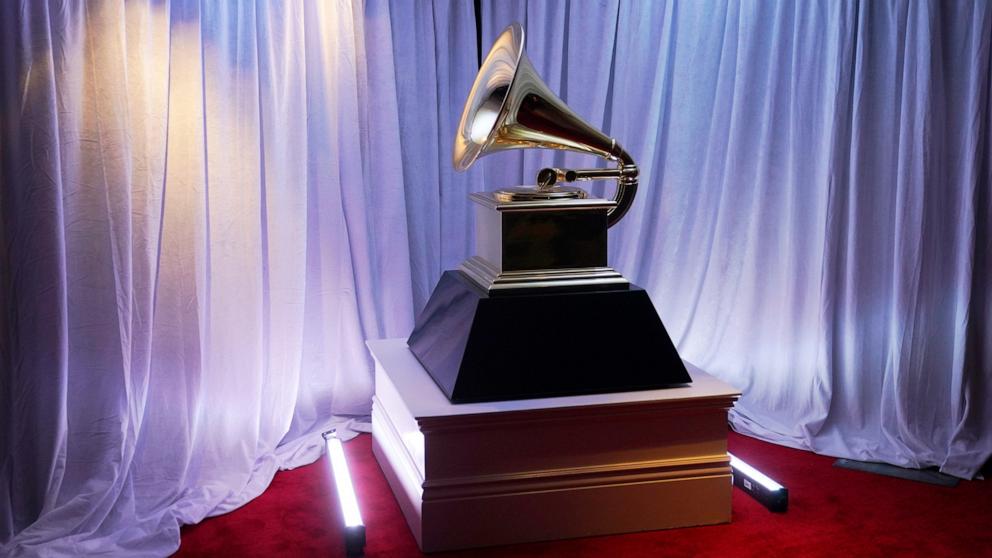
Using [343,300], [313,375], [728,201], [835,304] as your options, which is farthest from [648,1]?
[313,375]

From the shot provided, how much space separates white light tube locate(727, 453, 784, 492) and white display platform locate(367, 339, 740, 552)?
0.20m

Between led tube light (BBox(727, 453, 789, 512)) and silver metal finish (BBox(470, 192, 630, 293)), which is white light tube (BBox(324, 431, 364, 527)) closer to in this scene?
silver metal finish (BBox(470, 192, 630, 293))

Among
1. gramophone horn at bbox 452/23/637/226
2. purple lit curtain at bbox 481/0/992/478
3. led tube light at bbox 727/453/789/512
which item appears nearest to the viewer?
gramophone horn at bbox 452/23/637/226

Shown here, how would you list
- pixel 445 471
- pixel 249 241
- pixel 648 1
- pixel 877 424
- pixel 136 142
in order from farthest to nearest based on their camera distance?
1. pixel 648 1
2. pixel 877 424
3. pixel 249 241
4. pixel 136 142
5. pixel 445 471

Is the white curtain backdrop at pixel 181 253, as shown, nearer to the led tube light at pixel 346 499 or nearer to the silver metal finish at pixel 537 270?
the led tube light at pixel 346 499

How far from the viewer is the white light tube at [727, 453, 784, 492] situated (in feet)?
8.97

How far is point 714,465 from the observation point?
2576mm

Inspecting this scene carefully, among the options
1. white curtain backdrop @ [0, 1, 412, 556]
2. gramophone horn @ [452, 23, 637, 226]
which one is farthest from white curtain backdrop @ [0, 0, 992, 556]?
gramophone horn @ [452, 23, 637, 226]

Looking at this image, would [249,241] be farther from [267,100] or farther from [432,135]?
[432,135]

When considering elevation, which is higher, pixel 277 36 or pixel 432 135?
pixel 277 36

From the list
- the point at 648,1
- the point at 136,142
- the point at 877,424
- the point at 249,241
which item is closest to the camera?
the point at 136,142

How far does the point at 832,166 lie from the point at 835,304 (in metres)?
0.48

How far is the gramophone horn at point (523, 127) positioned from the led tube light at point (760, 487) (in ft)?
2.74

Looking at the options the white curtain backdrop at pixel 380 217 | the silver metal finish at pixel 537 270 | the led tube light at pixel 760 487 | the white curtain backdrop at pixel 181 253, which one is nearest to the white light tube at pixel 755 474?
the led tube light at pixel 760 487
